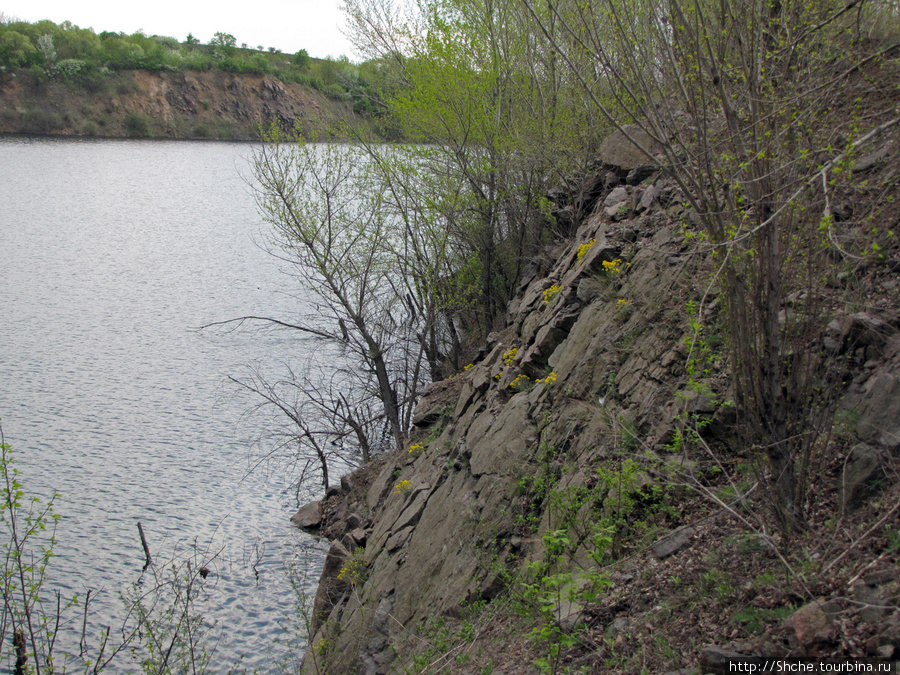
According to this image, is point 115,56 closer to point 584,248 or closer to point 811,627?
point 584,248

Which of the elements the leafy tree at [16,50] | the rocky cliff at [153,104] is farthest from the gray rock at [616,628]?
the leafy tree at [16,50]

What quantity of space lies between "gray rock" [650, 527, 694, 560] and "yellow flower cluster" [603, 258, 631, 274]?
4171 mm

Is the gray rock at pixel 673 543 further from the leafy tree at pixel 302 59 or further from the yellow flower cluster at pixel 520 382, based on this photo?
the leafy tree at pixel 302 59

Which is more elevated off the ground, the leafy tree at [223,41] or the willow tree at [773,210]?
the leafy tree at [223,41]

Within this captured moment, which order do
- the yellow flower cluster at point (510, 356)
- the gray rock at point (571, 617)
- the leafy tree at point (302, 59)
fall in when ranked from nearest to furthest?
the gray rock at point (571, 617) < the yellow flower cluster at point (510, 356) < the leafy tree at point (302, 59)

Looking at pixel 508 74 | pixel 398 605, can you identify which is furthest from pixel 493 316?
pixel 398 605

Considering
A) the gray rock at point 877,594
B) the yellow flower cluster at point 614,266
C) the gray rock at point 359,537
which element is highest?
the yellow flower cluster at point 614,266

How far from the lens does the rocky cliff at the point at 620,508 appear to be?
13.5 ft

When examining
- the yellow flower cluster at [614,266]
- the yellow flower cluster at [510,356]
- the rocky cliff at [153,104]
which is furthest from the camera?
the rocky cliff at [153,104]

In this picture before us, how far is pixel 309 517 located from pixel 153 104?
73.8 metres

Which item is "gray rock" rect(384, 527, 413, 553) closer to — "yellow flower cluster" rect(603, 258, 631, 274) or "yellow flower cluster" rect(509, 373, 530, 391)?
"yellow flower cluster" rect(509, 373, 530, 391)

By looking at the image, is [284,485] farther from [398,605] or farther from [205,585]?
[398,605]

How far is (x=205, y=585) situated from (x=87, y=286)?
18974 millimetres

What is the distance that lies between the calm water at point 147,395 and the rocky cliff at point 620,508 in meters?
3.22
